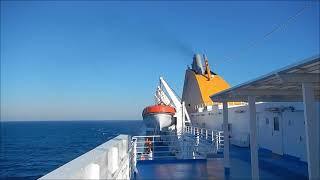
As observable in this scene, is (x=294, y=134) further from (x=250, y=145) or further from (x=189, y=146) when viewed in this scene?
(x=250, y=145)

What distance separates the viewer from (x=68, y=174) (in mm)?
2574

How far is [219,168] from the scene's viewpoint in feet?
34.1

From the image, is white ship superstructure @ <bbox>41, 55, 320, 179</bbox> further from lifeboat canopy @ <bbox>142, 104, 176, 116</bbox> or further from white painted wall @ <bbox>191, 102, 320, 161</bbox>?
lifeboat canopy @ <bbox>142, 104, 176, 116</bbox>

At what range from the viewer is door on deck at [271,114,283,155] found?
43.0 ft

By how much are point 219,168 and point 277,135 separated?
4369mm

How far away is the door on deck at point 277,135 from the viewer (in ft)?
43.0

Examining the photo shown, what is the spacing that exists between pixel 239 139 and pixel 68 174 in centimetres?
1630

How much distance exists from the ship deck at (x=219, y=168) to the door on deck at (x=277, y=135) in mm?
640

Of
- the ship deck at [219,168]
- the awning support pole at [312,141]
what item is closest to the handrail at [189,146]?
the ship deck at [219,168]

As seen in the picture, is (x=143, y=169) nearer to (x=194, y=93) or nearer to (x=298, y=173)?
(x=298, y=173)

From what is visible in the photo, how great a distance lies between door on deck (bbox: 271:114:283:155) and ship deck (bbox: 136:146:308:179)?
25.2 inches

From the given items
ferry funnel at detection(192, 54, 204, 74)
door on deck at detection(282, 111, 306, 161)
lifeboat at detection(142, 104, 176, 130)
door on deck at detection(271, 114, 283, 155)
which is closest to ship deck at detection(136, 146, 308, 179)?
door on deck at detection(282, 111, 306, 161)

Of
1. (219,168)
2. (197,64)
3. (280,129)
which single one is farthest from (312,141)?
(197,64)

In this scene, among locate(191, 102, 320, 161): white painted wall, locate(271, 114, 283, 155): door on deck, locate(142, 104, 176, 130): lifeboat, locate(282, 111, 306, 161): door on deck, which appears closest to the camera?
locate(282, 111, 306, 161): door on deck
